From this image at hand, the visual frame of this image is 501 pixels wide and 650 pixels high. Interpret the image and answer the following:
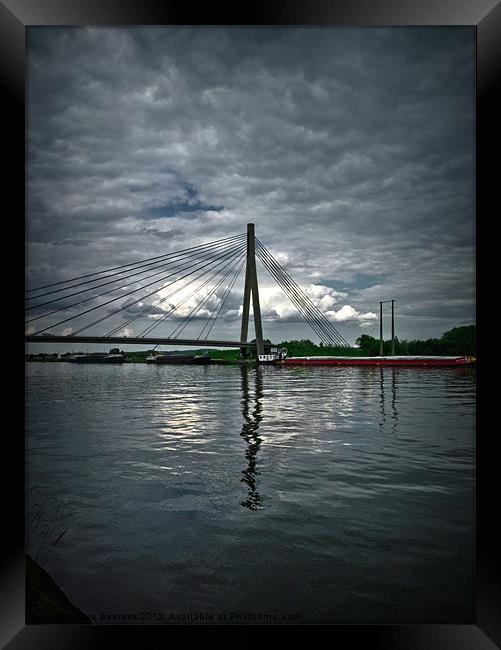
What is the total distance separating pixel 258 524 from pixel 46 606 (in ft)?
5.00

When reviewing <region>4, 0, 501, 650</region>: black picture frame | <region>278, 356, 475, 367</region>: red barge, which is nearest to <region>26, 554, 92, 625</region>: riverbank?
<region>4, 0, 501, 650</region>: black picture frame

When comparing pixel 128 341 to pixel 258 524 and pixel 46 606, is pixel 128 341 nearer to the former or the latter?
pixel 258 524

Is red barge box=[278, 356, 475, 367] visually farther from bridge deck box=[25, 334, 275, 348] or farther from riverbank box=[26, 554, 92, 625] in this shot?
riverbank box=[26, 554, 92, 625]

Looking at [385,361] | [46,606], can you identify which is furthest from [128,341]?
[46,606]

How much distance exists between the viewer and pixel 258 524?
316 cm

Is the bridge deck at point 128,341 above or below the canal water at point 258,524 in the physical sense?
above

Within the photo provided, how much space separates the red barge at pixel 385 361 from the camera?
30.9 m

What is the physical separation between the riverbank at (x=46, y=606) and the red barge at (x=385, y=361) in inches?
1189
